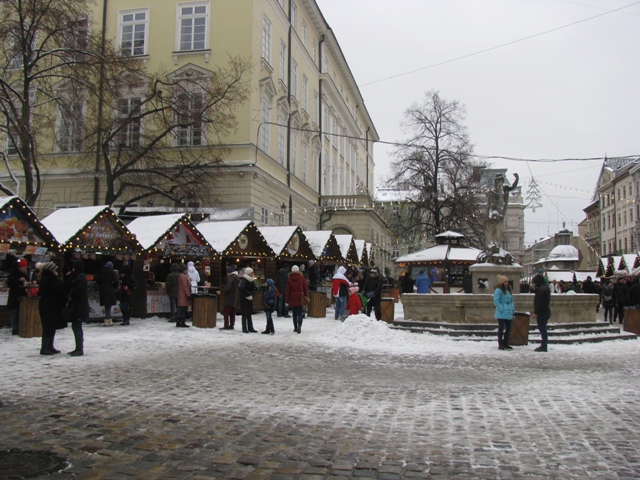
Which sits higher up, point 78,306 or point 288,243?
point 288,243

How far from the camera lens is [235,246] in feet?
72.4

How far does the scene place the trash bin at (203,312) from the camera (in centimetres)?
Answer: 1683

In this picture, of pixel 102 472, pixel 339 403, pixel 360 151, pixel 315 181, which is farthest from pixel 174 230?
pixel 360 151

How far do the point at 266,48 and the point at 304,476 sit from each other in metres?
30.9

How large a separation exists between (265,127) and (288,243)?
9.84 m

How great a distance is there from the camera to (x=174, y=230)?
65.1ft

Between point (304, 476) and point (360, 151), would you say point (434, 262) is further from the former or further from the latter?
point (360, 151)

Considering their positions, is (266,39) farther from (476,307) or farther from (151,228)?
(476,307)

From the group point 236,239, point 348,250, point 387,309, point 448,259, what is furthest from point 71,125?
point 448,259

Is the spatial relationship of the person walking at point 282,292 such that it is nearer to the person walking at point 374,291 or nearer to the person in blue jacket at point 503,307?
the person walking at point 374,291

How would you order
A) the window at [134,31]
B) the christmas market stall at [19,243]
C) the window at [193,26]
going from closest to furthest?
the christmas market stall at [19,243] < the window at [193,26] < the window at [134,31]

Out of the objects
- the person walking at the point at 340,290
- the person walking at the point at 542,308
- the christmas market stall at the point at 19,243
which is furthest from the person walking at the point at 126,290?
the person walking at the point at 542,308

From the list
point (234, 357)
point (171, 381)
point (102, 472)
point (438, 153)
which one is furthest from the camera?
point (438, 153)

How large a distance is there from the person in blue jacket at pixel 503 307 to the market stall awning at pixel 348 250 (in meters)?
17.6
